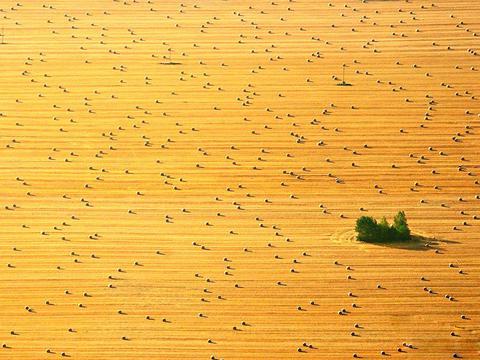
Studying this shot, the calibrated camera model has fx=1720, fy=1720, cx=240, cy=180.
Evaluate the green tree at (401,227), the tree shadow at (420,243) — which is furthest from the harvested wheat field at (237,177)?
the green tree at (401,227)

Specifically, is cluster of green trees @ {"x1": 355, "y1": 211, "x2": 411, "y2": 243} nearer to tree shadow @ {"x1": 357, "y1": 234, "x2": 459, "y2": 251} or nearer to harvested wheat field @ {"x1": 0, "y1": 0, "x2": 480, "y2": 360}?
tree shadow @ {"x1": 357, "y1": 234, "x2": 459, "y2": 251}

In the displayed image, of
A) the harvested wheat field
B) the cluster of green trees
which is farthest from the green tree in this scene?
the harvested wheat field

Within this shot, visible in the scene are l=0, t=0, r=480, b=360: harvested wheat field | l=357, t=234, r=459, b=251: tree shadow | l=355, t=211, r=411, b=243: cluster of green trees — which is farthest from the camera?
l=355, t=211, r=411, b=243: cluster of green trees

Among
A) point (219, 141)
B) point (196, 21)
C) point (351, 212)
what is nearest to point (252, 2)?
point (196, 21)

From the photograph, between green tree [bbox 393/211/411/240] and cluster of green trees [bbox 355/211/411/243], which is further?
green tree [bbox 393/211/411/240]

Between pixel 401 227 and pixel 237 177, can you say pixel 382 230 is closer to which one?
pixel 401 227

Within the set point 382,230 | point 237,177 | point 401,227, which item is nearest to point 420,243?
point 401,227
